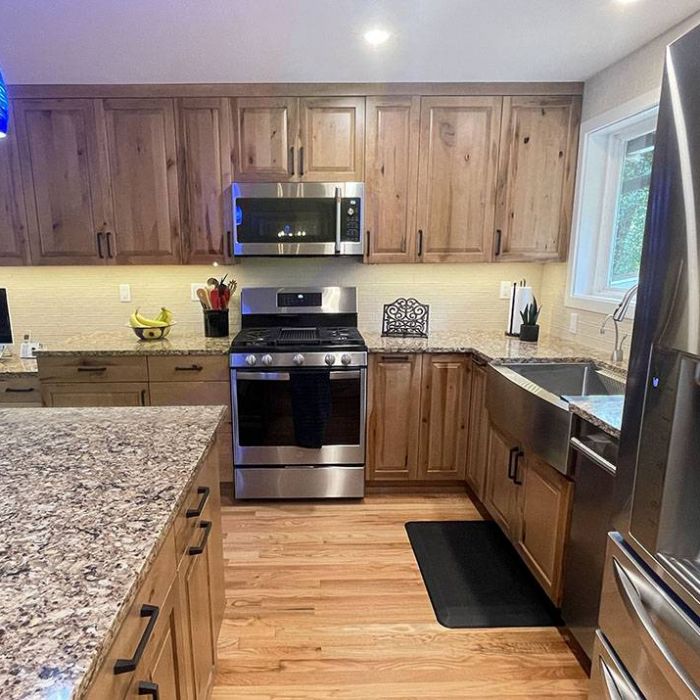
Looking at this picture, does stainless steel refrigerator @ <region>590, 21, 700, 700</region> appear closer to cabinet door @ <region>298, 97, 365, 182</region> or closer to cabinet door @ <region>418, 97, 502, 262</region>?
cabinet door @ <region>418, 97, 502, 262</region>

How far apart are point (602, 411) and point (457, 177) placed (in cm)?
175

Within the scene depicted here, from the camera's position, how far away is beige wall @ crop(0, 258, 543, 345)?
3094 millimetres

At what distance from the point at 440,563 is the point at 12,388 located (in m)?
2.58

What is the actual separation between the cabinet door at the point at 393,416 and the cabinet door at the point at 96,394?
1290 mm

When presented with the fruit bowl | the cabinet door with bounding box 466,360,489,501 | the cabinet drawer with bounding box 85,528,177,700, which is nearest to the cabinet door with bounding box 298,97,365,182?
the fruit bowl

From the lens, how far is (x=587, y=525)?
1.58 meters

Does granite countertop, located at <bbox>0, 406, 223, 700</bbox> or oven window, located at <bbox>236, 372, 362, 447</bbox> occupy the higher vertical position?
granite countertop, located at <bbox>0, 406, 223, 700</bbox>

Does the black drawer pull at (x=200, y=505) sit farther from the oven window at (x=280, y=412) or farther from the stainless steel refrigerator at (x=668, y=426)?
the oven window at (x=280, y=412)

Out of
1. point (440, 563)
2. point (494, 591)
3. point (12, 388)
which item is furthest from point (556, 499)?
point (12, 388)

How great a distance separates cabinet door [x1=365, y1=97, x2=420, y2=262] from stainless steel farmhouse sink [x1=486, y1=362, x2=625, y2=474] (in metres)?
0.99

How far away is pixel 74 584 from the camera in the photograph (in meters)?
0.72

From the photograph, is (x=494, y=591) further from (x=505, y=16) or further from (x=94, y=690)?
(x=505, y=16)

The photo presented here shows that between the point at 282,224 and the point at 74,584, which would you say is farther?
the point at 282,224

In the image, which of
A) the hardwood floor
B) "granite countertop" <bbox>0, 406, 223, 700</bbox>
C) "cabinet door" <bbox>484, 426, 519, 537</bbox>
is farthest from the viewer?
"cabinet door" <bbox>484, 426, 519, 537</bbox>
